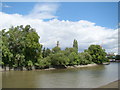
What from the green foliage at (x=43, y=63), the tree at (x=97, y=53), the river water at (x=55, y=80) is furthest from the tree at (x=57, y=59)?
the tree at (x=97, y=53)

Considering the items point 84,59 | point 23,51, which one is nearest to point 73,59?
point 84,59

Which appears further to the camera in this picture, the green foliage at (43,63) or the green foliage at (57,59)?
the green foliage at (57,59)

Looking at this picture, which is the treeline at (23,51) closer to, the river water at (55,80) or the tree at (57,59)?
the tree at (57,59)

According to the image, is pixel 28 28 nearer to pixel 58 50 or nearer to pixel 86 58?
pixel 58 50

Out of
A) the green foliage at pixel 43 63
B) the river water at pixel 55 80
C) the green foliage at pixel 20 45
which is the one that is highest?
the green foliage at pixel 20 45

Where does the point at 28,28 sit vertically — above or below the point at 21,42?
above

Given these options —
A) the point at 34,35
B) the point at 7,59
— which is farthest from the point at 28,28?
the point at 7,59

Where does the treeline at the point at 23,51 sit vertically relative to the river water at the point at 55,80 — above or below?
above

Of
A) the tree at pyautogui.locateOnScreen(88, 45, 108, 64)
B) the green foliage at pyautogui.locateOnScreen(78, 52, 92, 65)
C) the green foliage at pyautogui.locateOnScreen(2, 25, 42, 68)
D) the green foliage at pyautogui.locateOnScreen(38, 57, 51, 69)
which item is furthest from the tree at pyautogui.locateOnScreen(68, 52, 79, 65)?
the tree at pyautogui.locateOnScreen(88, 45, 108, 64)

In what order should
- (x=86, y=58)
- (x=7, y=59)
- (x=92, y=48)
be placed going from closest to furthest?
1. (x=7, y=59)
2. (x=86, y=58)
3. (x=92, y=48)

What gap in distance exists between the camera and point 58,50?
24.8 m

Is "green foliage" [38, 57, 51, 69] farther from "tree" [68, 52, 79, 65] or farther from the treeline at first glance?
"tree" [68, 52, 79, 65]

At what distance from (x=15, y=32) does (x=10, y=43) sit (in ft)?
5.45

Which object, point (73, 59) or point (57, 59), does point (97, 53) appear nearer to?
point (73, 59)
